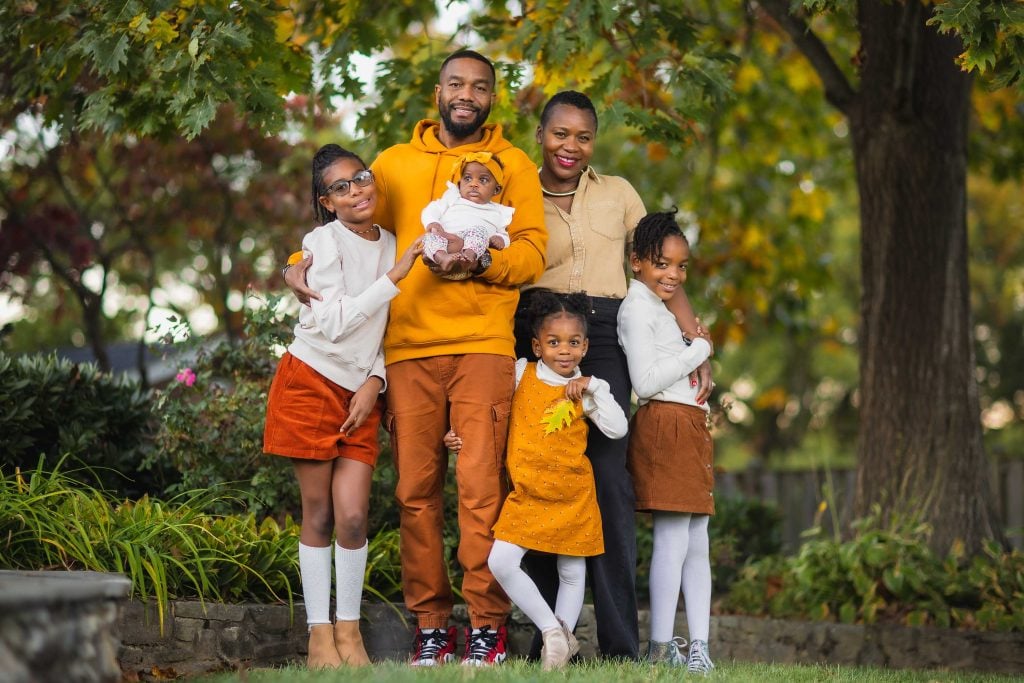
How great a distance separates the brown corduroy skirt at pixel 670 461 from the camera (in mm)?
4594

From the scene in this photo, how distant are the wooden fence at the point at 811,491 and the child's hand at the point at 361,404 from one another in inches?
238

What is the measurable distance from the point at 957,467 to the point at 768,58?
5137 mm

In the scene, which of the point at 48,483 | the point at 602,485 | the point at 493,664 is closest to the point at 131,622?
the point at 48,483

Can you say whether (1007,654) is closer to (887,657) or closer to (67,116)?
(887,657)

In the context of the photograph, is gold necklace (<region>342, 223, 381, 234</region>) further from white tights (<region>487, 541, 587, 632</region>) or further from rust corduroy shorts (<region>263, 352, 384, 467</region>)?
white tights (<region>487, 541, 587, 632</region>)

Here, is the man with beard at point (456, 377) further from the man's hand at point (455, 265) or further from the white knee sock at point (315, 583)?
the white knee sock at point (315, 583)

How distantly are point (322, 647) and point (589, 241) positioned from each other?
1863 mm

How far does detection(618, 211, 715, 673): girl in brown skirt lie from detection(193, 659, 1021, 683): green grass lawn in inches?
11.8

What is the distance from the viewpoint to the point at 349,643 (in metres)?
4.36

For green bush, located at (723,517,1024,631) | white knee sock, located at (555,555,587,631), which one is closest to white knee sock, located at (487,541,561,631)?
white knee sock, located at (555,555,587,631)

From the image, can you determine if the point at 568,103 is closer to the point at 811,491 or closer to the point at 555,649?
the point at 555,649

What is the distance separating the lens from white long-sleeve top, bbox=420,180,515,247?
165 inches

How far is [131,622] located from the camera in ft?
14.4

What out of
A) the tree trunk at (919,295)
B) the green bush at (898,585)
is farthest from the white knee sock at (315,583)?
the tree trunk at (919,295)
